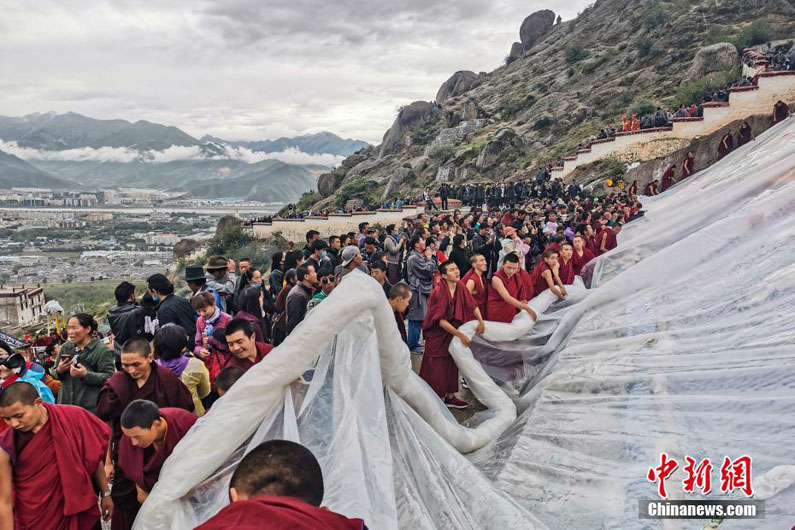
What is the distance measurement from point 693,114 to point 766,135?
1462cm

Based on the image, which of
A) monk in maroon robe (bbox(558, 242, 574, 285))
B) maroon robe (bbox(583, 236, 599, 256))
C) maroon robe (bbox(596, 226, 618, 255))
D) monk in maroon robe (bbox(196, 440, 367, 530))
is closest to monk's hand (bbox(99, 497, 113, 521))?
monk in maroon robe (bbox(196, 440, 367, 530))

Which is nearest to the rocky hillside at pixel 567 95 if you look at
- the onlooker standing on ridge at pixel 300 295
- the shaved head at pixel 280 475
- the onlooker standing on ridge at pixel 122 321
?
the onlooker standing on ridge at pixel 300 295

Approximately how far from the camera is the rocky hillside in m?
30.6

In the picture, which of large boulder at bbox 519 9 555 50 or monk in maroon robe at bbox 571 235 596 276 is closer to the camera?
monk in maroon robe at bbox 571 235 596 276

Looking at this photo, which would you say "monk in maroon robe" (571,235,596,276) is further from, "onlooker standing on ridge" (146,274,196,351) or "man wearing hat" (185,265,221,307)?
"onlooker standing on ridge" (146,274,196,351)

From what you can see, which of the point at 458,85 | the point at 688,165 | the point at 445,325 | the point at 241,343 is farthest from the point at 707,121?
the point at 458,85

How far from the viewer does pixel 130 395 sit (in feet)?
10.1

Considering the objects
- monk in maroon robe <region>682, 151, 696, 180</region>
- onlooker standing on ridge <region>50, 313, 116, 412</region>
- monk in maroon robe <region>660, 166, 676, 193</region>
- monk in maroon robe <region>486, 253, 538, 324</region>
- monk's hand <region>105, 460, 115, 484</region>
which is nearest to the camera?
monk's hand <region>105, 460, 115, 484</region>

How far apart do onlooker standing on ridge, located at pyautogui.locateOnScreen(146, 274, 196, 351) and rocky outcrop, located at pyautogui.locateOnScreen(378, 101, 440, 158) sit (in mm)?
46819

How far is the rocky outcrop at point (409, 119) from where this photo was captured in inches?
2010

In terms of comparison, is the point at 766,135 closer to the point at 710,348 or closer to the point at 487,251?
the point at 487,251

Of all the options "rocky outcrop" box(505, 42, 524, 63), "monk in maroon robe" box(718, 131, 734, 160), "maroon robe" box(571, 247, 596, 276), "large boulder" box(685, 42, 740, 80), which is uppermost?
"rocky outcrop" box(505, 42, 524, 63)

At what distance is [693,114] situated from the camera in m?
20.2

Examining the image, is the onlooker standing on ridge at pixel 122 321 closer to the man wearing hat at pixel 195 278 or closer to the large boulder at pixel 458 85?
the man wearing hat at pixel 195 278
